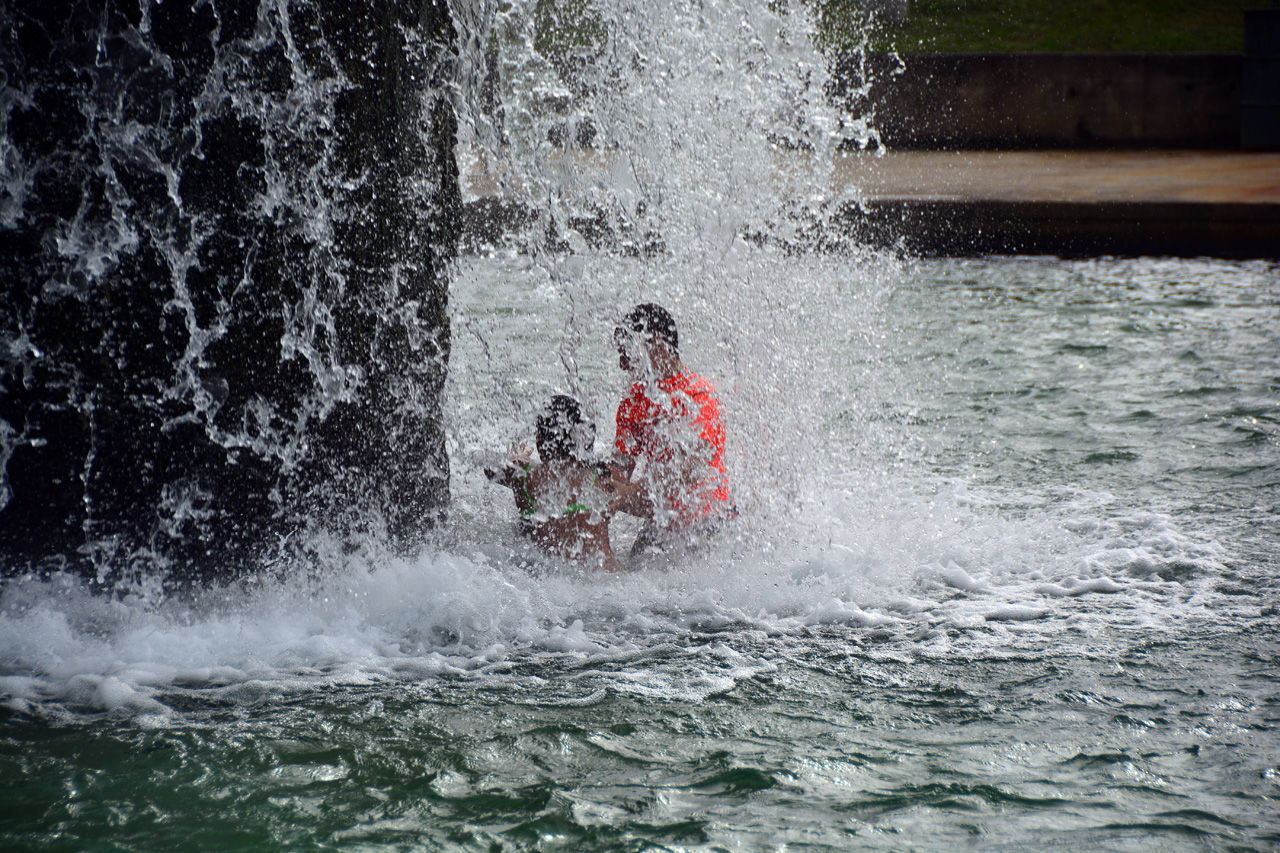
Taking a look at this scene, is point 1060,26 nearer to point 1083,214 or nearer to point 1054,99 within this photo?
point 1054,99

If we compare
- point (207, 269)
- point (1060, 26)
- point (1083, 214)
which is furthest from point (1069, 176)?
point (207, 269)

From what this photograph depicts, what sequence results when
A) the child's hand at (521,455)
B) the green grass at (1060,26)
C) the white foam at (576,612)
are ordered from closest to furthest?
the white foam at (576,612) < the child's hand at (521,455) < the green grass at (1060,26)

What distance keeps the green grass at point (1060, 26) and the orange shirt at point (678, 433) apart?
1474 cm

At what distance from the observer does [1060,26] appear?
19.5 metres

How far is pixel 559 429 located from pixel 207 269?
1524mm

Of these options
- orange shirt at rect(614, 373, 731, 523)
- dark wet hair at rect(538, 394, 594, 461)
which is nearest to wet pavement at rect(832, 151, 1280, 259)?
orange shirt at rect(614, 373, 731, 523)

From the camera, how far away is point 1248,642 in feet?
13.8

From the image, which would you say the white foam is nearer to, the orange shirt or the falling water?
the falling water

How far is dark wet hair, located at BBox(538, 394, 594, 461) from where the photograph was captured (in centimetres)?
505

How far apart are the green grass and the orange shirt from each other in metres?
14.7

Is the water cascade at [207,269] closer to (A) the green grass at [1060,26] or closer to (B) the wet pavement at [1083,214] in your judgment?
(B) the wet pavement at [1083,214]

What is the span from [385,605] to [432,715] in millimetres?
947

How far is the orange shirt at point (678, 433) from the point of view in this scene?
5094 millimetres

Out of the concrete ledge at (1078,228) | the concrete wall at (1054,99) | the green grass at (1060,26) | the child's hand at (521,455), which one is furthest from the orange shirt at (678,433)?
the green grass at (1060,26)
